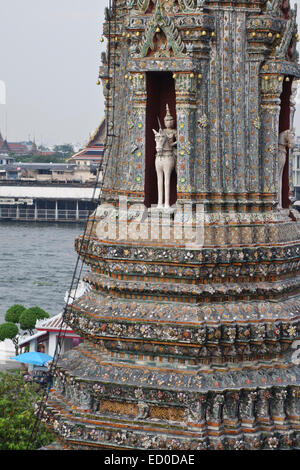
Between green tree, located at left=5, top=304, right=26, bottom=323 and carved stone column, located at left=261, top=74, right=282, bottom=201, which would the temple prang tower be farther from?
green tree, located at left=5, top=304, right=26, bottom=323

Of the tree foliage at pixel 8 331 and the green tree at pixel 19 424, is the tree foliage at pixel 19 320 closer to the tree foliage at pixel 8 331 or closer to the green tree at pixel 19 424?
the tree foliage at pixel 8 331

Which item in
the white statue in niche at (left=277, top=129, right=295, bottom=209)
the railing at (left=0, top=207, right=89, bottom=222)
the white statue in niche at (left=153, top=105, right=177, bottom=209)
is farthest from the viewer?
the railing at (left=0, top=207, right=89, bottom=222)

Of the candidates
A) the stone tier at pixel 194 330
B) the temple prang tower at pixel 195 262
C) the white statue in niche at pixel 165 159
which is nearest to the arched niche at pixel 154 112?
the temple prang tower at pixel 195 262

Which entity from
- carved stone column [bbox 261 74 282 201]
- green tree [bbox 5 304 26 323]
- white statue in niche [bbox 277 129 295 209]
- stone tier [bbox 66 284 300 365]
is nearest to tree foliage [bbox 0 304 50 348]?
green tree [bbox 5 304 26 323]

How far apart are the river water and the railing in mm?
936

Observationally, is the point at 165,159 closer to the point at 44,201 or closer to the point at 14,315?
the point at 14,315

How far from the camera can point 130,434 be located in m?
12.4

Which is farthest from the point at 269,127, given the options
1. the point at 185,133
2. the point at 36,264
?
the point at 36,264

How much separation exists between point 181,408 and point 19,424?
6.14 metres

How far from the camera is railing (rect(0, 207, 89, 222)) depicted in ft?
347

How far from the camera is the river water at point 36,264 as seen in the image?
182ft

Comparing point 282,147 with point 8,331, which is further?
point 8,331

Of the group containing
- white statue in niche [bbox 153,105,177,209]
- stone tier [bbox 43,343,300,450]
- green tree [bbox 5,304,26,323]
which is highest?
white statue in niche [bbox 153,105,177,209]

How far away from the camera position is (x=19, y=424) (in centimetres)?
1773
